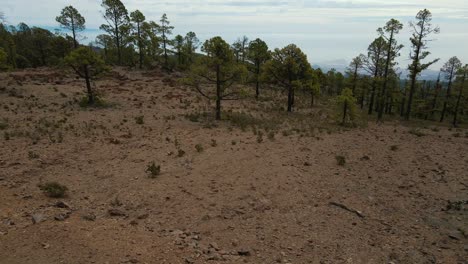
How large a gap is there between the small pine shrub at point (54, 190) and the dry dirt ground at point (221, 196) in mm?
213

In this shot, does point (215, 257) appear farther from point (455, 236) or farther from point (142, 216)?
point (455, 236)

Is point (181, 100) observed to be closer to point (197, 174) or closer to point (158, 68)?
point (197, 174)

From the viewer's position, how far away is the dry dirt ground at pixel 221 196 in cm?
760

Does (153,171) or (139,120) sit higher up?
(139,120)

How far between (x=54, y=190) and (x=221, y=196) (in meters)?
5.71

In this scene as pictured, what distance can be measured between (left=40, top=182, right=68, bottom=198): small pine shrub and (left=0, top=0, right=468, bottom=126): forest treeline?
15475mm

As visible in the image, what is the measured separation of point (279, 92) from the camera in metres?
49.3

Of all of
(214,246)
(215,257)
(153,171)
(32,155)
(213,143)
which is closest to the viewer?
(215,257)

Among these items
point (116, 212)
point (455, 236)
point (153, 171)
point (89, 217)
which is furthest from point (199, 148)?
point (455, 236)

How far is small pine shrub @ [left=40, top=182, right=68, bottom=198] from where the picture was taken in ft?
32.1

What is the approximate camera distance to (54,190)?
9.78 m

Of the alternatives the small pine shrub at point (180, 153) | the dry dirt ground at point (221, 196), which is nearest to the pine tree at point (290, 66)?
the dry dirt ground at point (221, 196)

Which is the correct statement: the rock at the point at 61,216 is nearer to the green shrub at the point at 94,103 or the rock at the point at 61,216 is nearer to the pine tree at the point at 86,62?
the green shrub at the point at 94,103

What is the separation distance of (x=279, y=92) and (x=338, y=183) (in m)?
38.0
